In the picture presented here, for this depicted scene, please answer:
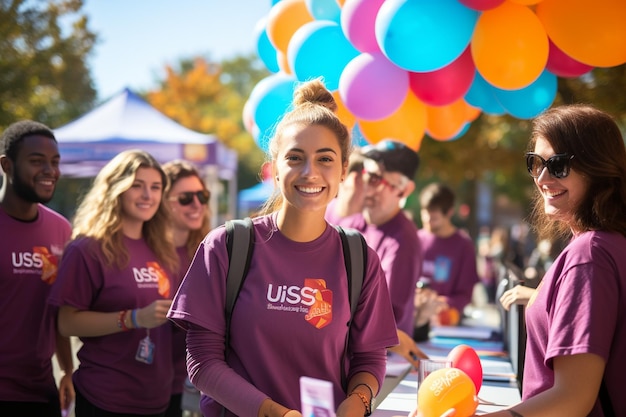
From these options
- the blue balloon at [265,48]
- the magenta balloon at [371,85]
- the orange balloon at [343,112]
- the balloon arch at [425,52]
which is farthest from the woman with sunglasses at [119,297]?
the blue balloon at [265,48]

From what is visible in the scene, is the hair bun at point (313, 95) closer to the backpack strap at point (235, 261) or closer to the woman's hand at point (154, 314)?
the backpack strap at point (235, 261)

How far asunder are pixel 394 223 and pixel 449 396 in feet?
7.87

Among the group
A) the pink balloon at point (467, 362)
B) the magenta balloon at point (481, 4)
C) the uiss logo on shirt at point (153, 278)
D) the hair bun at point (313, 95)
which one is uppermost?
the magenta balloon at point (481, 4)

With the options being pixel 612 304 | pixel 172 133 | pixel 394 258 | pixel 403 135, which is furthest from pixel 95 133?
pixel 612 304

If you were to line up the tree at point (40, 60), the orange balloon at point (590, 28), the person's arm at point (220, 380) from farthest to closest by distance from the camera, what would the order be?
1. the tree at point (40, 60)
2. the orange balloon at point (590, 28)
3. the person's arm at point (220, 380)

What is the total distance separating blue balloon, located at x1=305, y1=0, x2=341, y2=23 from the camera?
4953 millimetres

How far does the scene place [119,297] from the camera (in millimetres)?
3689

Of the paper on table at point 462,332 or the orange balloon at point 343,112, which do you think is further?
the paper on table at point 462,332

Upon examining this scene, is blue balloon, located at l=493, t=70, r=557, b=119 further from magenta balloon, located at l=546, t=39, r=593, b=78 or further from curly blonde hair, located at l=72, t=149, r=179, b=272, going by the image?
curly blonde hair, located at l=72, t=149, r=179, b=272

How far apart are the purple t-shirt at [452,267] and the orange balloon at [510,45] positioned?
2.86m

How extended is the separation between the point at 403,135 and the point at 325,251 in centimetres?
283

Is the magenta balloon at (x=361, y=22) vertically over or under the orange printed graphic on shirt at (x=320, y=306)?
over

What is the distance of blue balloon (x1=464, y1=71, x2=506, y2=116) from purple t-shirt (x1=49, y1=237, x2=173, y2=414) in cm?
287

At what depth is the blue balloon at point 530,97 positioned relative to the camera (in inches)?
190
